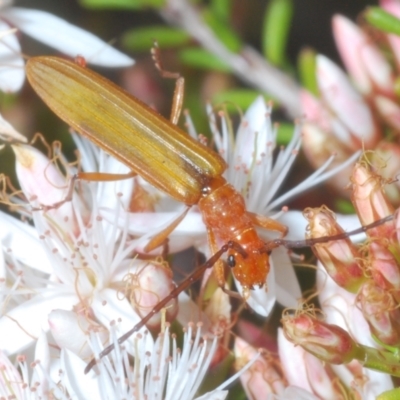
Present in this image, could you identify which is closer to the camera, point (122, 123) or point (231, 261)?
point (231, 261)

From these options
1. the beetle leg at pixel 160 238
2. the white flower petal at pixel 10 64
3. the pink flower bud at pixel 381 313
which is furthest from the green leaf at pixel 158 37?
the pink flower bud at pixel 381 313

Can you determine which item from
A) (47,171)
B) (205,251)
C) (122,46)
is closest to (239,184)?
(205,251)

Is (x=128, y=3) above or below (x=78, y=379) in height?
above

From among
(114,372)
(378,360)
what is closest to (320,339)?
(378,360)

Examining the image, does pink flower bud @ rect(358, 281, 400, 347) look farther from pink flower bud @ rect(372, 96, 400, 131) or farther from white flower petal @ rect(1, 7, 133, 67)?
white flower petal @ rect(1, 7, 133, 67)

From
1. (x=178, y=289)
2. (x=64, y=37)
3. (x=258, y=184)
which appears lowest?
(x=178, y=289)

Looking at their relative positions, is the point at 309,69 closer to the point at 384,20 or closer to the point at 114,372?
the point at 384,20

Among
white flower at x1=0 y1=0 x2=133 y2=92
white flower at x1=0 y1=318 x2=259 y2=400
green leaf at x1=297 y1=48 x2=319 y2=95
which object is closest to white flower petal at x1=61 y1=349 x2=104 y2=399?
white flower at x1=0 y1=318 x2=259 y2=400
